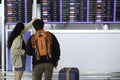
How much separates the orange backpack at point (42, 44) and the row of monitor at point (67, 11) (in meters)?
1.30

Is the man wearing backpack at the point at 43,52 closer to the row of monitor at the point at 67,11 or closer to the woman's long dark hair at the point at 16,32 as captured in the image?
the woman's long dark hair at the point at 16,32

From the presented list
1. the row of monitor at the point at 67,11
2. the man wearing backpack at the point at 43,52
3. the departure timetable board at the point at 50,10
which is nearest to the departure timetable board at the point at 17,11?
the row of monitor at the point at 67,11

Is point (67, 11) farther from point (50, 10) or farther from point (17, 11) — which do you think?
point (17, 11)

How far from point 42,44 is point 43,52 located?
4.9 inches

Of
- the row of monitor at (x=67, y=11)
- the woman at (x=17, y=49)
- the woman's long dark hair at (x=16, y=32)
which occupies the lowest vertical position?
the woman at (x=17, y=49)

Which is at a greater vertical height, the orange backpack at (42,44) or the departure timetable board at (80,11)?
the departure timetable board at (80,11)

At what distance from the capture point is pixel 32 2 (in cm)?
621

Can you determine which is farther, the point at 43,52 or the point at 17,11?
the point at 17,11

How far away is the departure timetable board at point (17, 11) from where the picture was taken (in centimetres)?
623

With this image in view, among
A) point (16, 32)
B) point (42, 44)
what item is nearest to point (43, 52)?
point (42, 44)

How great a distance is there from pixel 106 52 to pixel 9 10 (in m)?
2.07

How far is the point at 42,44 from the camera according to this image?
4.93 meters

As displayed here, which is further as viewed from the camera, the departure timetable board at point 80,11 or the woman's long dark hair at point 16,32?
the departure timetable board at point 80,11

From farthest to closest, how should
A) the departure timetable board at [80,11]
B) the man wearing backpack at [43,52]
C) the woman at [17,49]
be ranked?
the departure timetable board at [80,11] < the woman at [17,49] < the man wearing backpack at [43,52]
